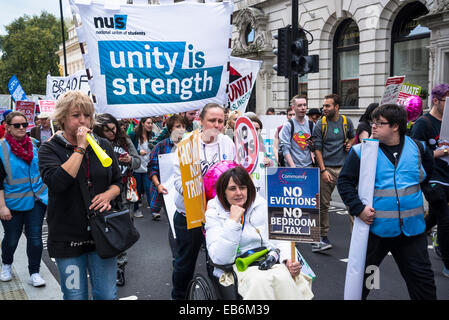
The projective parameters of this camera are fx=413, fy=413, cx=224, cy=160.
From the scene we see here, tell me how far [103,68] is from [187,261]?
79.0 inches

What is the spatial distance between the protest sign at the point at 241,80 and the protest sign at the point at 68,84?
3.77 metres

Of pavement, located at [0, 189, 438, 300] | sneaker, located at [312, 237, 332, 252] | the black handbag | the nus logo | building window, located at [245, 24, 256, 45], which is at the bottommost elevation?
pavement, located at [0, 189, 438, 300]

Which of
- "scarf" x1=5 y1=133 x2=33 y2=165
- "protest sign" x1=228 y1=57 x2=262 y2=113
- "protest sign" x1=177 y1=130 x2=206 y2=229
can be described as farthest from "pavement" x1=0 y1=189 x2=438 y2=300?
"protest sign" x1=228 y1=57 x2=262 y2=113

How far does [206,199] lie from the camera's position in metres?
3.40

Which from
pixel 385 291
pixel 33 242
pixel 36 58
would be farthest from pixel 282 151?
pixel 36 58

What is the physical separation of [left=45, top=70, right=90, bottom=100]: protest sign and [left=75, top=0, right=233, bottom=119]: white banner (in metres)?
5.73

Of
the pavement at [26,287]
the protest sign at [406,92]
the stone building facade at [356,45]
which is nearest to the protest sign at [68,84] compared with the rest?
the pavement at [26,287]

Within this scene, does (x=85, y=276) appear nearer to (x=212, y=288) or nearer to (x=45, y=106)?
(x=212, y=288)

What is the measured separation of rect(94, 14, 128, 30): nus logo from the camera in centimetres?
397

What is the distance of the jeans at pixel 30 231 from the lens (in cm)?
455

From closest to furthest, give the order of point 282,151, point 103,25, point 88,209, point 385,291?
point 88,209 < point 103,25 < point 385,291 < point 282,151

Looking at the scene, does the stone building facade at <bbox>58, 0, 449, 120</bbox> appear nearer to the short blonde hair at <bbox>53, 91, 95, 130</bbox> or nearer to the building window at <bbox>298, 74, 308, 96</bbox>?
the building window at <bbox>298, 74, 308, 96</bbox>

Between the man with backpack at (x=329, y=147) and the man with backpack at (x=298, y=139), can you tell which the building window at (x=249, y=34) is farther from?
the man with backpack at (x=329, y=147)

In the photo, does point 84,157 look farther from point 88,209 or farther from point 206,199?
point 206,199
